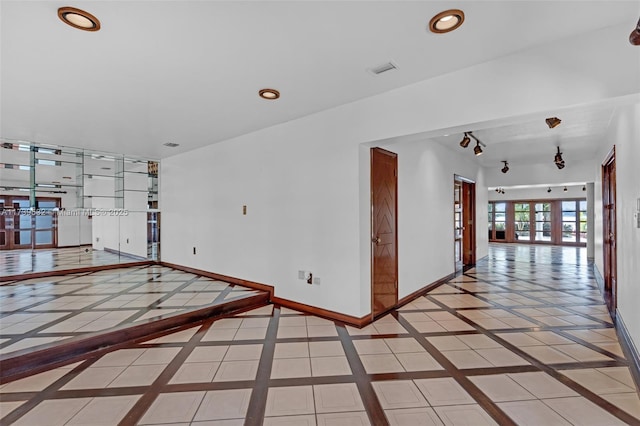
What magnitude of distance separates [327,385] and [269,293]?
217cm

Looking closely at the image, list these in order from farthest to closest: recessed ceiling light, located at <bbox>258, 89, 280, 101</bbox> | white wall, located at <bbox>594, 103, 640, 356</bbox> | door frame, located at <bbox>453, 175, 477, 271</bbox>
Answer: door frame, located at <bbox>453, 175, 477, 271</bbox>
recessed ceiling light, located at <bbox>258, 89, 280, 101</bbox>
white wall, located at <bbox>594, 103, 640, 356</bbox>

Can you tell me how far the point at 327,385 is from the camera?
224 centimetres

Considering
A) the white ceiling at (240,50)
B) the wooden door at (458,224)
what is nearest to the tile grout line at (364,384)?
the white ceiling at (240,50)

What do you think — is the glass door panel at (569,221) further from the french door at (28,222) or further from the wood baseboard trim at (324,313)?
the french door at (28,222)

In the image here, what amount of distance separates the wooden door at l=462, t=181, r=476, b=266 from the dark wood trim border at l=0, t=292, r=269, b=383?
5.72 metres

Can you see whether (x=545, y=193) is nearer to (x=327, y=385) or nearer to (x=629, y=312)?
(x=629, y=312)

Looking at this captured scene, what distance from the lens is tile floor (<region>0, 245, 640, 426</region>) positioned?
1917mm

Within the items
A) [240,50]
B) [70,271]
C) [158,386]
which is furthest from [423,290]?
[70,271]

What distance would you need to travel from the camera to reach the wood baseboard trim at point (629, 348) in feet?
7.77

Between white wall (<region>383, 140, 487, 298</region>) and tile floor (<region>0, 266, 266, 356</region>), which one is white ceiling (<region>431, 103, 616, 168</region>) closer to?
white wall (<region>383, 140, 487, 298</region>)

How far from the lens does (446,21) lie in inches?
77.2

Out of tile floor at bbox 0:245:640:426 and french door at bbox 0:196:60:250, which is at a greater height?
french door at bbox 0:196:60:250

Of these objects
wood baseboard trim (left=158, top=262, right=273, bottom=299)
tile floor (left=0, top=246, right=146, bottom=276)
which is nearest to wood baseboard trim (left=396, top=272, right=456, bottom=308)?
wood baseboard trim (left=158, top=262, right=273, bottom=299)

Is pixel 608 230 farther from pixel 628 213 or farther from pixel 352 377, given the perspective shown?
pixel 352 377
